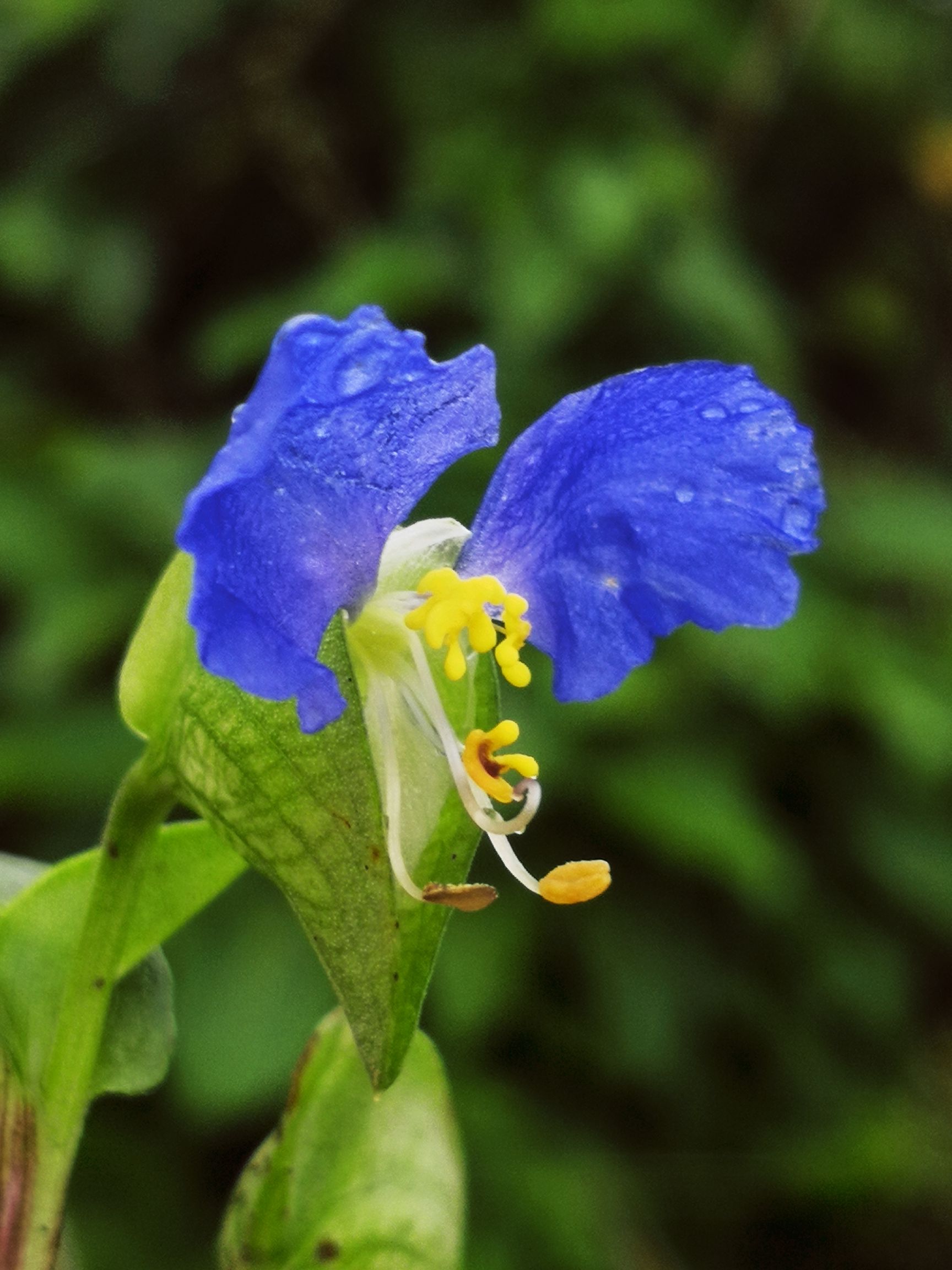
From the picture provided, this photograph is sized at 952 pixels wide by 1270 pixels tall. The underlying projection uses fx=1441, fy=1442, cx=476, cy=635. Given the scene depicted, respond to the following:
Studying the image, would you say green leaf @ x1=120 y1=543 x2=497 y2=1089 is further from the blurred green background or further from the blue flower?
the blurred green background

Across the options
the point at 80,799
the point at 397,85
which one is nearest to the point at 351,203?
the point at 397,85

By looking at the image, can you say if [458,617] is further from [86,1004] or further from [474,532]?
[86,1004]

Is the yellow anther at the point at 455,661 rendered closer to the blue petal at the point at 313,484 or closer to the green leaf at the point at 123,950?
the blue petal at the point at 313,484

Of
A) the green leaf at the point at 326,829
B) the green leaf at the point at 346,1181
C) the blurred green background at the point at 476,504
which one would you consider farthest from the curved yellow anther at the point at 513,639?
the blurred green background at the point at 476,504

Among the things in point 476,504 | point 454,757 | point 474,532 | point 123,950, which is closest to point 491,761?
point 454,757

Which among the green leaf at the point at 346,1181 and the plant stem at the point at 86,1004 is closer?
the plant stem at the point at 86,1004

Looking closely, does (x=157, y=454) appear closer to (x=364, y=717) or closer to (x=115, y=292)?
(x=115, y=292)

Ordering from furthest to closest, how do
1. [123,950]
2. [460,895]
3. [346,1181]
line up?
[346,1181] < [123,950] < [460,895]
